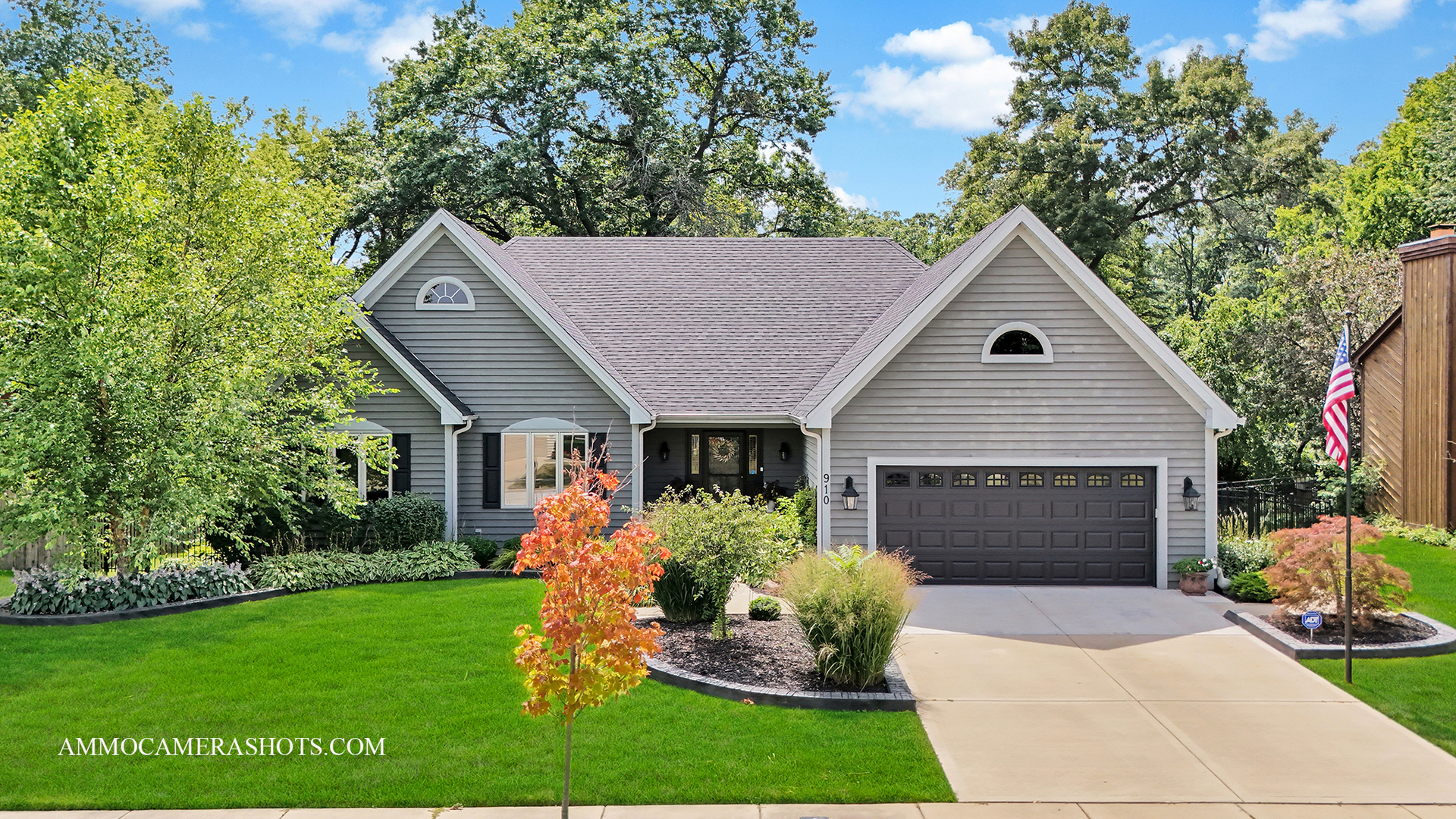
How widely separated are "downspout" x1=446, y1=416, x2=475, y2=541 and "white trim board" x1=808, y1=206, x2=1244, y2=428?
6.64 metres

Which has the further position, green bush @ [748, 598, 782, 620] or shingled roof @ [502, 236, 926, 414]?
shingled roof @ [502, 236, 926, 414]

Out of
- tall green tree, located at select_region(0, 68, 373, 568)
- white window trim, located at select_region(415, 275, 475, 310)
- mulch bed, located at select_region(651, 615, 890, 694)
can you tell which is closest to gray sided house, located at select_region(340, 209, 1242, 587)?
white window trim, located at select_region(415, 275, 475, 310)

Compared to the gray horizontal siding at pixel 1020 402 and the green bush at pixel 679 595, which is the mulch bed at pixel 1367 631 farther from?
the green bush at pixel 679 595

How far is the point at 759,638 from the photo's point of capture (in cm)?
1106

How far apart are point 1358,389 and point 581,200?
23.8m

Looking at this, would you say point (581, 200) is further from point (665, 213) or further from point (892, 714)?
point (892, 714)

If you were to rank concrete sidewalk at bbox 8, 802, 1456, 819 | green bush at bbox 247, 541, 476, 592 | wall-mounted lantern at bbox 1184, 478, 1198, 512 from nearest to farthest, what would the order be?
concrete sidewalk at bbox 8, 802, 1456, 819 → green bush at bbox 247, 541, 476, 592 → wall-mounted lantern at bbox 1184, 478, 1198, 512

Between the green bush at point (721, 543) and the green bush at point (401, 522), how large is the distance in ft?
22.1

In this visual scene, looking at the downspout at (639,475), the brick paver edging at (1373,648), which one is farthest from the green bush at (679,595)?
the brick paver edging at (1373,648)

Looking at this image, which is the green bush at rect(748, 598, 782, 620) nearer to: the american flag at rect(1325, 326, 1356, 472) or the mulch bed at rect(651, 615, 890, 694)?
the mulch bed at rect(651, 615, 890, 694)

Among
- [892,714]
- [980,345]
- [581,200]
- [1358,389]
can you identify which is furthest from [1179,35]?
[892,714]

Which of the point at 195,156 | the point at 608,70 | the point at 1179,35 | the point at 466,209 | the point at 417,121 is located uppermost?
the point at 1179,35

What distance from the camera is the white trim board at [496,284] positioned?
54.8 ft

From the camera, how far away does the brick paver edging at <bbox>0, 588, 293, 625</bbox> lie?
12000 mm
